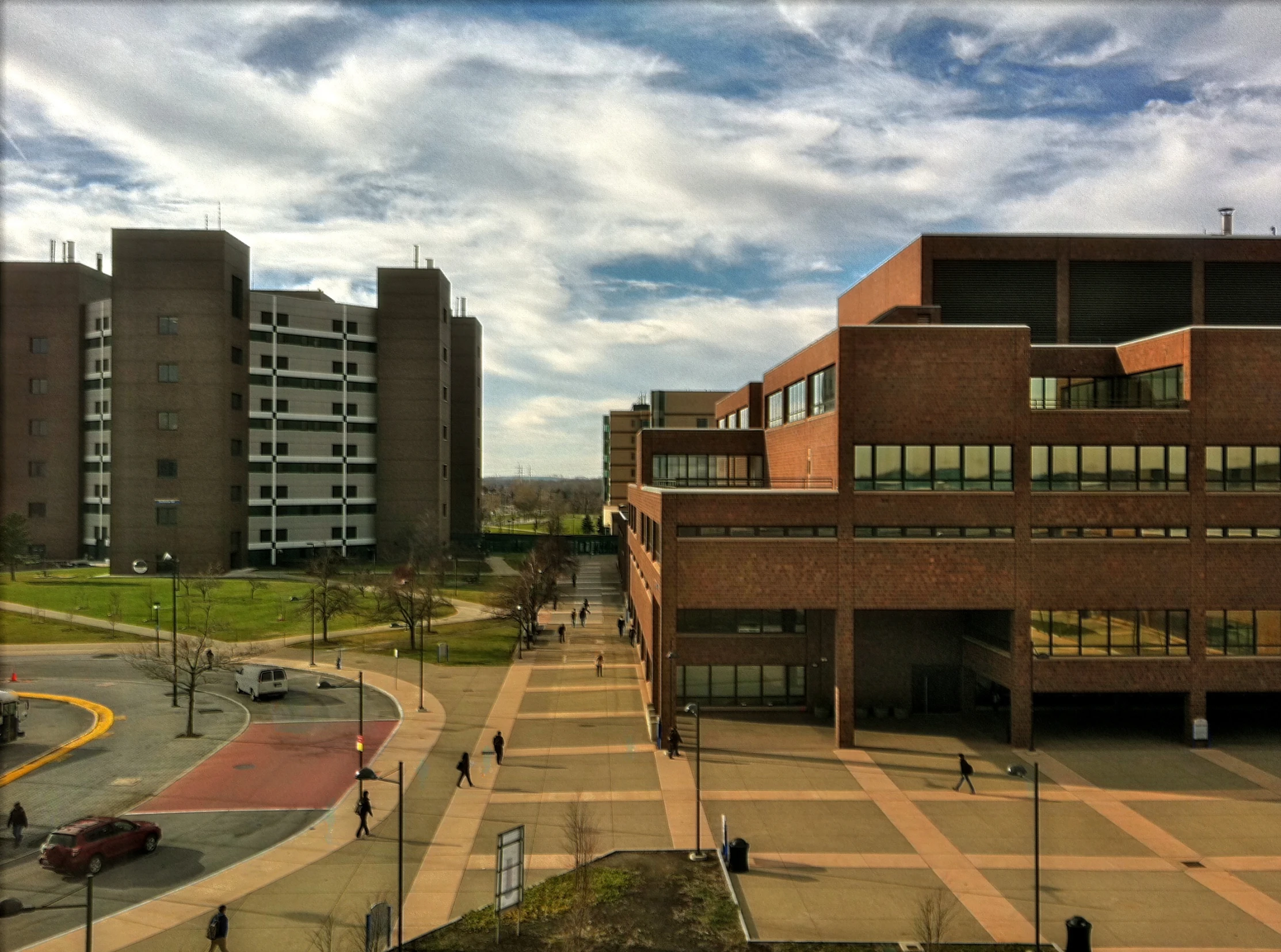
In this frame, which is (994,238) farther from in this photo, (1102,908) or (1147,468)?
(1102,908)

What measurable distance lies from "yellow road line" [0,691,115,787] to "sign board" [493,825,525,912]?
2177 centimetres

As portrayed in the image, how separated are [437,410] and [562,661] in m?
58.5

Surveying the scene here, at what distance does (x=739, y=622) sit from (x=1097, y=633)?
1597 cm

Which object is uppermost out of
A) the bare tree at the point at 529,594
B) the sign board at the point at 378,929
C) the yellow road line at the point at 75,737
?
the bare tree at the point at 529,594

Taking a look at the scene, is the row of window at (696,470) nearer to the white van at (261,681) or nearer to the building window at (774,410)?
the building window at (774,410)

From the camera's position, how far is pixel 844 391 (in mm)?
35406

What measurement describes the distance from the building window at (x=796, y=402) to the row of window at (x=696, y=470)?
9.62 m

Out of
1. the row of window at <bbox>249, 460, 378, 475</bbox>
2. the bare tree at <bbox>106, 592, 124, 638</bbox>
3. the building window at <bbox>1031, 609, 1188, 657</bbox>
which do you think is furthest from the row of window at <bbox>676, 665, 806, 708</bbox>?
the row of window at <bbox>249, 460, 378, 475</bbox>

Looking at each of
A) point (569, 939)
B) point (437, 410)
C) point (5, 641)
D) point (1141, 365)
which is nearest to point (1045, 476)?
point (1141, 365)

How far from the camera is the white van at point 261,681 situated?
42062mm

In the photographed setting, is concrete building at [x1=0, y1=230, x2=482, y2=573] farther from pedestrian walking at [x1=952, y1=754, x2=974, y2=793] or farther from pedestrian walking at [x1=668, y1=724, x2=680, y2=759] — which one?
pedestrian walking at [x1=952, y1=754, x2=974, y2=793]

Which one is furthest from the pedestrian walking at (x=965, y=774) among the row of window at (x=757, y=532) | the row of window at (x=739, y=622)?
the row of window at (x=739, y=622)

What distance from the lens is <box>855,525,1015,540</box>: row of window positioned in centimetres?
3522

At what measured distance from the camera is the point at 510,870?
18938mm
